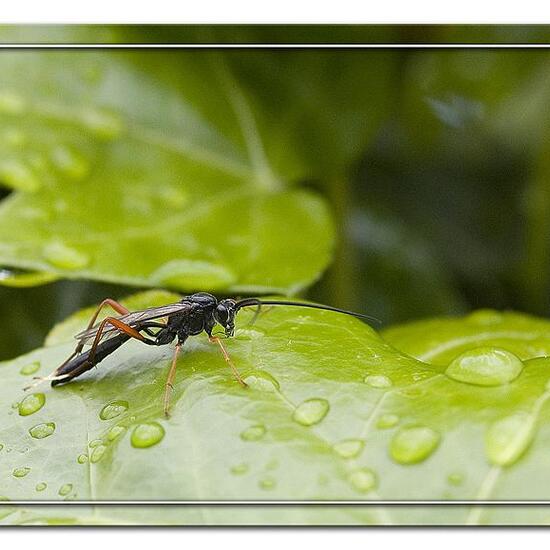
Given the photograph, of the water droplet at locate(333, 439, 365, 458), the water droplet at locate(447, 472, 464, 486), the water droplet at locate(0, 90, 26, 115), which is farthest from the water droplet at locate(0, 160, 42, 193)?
the water droplet at locate(447, 472, 464, 486)

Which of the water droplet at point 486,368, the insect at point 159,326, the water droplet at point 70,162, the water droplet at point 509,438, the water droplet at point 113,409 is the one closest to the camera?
the water droplet at point 509,438

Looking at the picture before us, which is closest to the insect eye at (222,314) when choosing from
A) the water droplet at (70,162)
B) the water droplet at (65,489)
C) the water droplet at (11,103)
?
the water droplet at (65,489)

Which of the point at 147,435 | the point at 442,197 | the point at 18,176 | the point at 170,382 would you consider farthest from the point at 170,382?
the point at 442,197

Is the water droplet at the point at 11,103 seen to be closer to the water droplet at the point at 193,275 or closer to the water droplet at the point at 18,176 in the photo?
the water droplet at the point at 18,176

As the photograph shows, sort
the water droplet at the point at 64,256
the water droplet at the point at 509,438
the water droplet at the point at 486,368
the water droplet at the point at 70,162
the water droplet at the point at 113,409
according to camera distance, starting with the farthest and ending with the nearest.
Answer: the water droplet at the point at 70,162 → the water droplet at the point at 64,256 → the water droplet at the point at 113,409 → the water droplet at the point at 486,368 → the water droplet at the point at 509,438

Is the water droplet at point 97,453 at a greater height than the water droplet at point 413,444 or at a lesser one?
lesser
